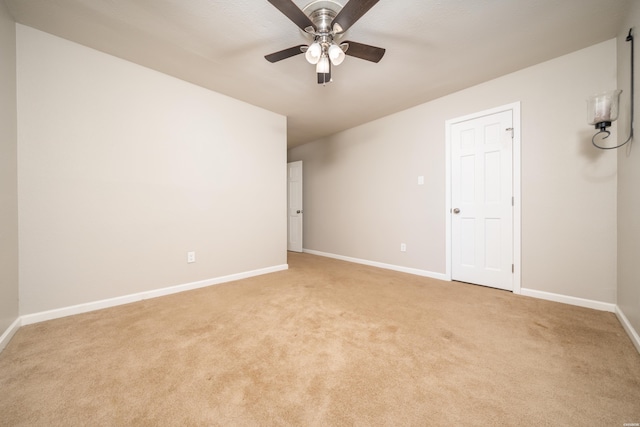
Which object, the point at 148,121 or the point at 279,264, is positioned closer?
the point at 148,121

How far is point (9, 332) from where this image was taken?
1.67 metres

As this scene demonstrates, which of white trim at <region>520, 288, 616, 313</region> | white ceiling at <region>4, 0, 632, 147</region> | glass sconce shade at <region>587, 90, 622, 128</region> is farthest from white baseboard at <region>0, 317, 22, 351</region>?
glass sconce shade at <region>587, 90, 622, 128</region>

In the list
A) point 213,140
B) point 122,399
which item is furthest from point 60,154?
point 122,399

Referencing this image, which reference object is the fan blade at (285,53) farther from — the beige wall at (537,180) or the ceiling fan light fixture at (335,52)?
the beige wall at (537,180)

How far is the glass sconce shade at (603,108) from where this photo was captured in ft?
5.99

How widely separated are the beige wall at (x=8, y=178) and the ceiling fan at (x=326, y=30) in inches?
74.1

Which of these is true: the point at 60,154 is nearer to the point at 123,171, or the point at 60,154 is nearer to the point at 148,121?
the point at 123,171

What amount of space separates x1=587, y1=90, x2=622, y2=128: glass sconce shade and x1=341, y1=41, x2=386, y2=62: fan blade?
1786mm

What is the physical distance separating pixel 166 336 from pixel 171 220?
53.0 inches

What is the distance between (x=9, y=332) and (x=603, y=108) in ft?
15.7

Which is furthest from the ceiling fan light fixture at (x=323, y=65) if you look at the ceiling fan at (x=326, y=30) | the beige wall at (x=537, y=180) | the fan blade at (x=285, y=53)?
the beige wall at (x=537, y=180)

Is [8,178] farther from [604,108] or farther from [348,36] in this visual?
[604,108]

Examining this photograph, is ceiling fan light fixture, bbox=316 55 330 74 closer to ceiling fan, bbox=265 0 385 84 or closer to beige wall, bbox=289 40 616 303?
ceiling fan, bbox=265 0 385 84

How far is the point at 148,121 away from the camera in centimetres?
246
